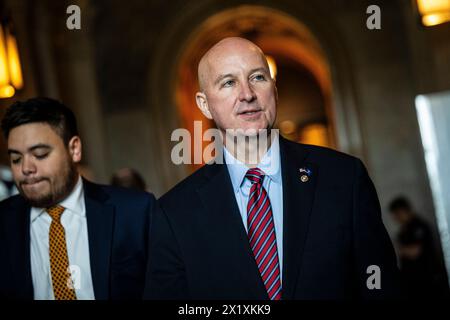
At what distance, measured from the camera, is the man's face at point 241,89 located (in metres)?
2.13

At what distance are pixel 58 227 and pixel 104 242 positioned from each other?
238mm

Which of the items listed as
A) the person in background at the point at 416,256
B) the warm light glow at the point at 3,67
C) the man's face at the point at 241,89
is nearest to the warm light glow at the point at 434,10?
the person in background at the point at 416,256

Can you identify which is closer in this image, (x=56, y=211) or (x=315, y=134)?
(x=56, y=211)

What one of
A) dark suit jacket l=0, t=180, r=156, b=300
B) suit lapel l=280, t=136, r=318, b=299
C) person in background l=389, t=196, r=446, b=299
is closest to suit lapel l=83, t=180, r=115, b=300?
dark suit jacket l=0, t=180, r=156, b=300

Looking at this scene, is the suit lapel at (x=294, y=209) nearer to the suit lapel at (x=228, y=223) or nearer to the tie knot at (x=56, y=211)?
the suit lapel at (x=228, y=223)

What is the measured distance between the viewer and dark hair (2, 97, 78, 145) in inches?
102

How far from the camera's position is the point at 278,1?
407 inches

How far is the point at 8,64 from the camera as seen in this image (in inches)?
180

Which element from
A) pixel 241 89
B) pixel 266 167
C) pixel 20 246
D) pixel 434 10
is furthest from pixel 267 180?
pixel 434 10

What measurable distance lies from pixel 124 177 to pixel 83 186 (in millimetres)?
2388

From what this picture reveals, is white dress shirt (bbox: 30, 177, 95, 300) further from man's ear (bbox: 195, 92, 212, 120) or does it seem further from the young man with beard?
man's ear (bbox: 195, 92, 212, 120)

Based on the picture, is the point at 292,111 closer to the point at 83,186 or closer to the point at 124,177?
the point at 124,177

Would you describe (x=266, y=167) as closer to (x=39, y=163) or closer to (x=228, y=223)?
(x=228, y=223)
